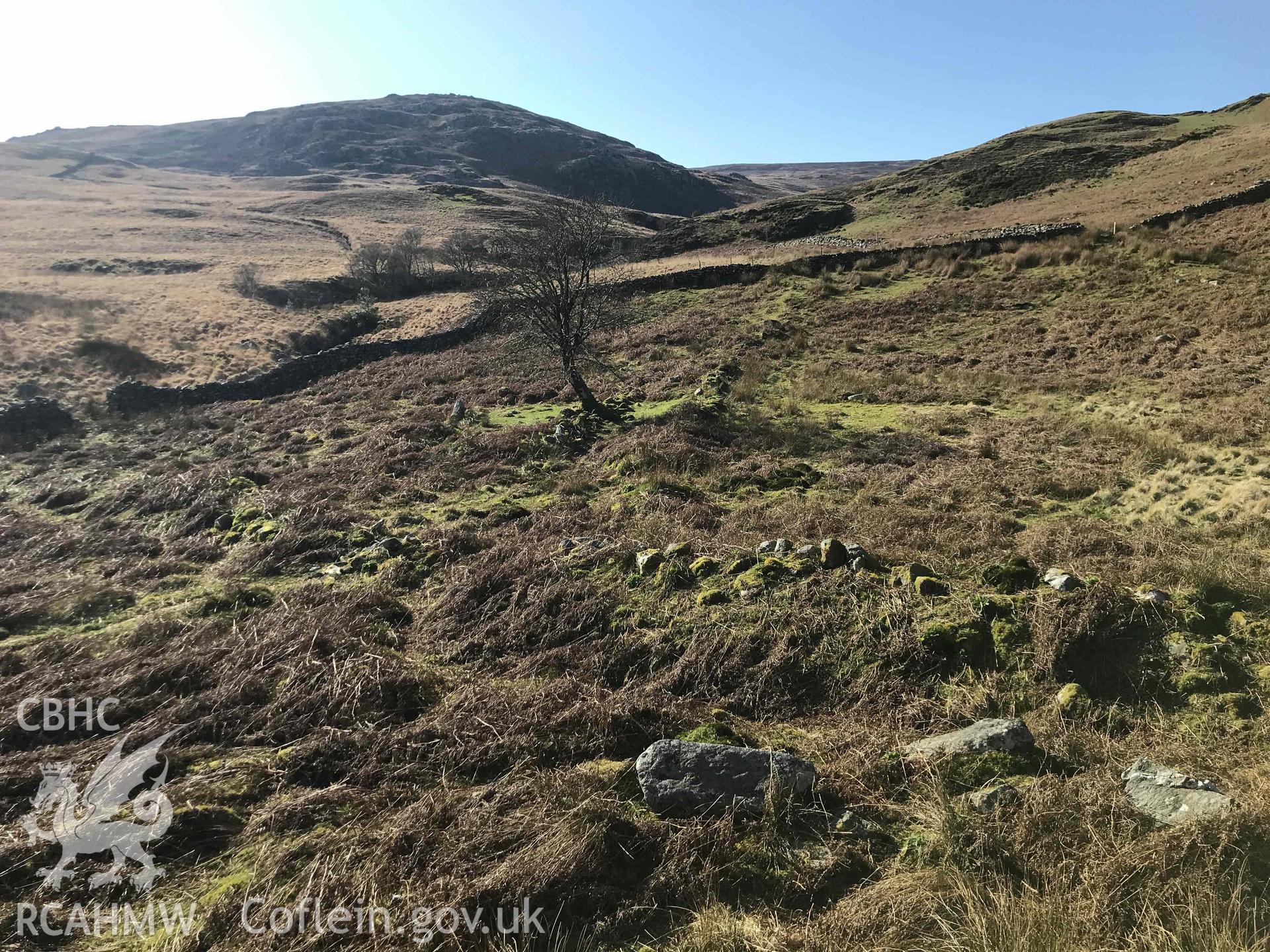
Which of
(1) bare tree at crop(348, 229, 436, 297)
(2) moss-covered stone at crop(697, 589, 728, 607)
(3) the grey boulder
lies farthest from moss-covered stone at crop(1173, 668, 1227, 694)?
(1) bare tree at crop(348, 229, 436, 297)

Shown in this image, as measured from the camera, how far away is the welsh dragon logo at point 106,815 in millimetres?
3746

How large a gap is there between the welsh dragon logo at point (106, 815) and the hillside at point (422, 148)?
124894 mm

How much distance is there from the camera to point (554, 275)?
714 inches

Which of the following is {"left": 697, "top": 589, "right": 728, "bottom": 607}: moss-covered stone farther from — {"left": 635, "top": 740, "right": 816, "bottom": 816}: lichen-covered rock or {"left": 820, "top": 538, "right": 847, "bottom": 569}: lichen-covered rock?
{"left": 635, "top": 740, "right": 816, "bottom": 816}: lichen-covered rock

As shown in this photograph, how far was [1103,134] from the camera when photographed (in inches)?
1993

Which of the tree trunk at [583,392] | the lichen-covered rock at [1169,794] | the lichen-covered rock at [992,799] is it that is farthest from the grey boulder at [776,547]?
the tree trunk at [583,392]

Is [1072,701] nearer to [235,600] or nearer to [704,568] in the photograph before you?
[704,568]

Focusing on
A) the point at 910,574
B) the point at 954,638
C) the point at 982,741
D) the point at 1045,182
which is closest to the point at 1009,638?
the point at 954,638

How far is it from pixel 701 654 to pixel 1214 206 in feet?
97.6

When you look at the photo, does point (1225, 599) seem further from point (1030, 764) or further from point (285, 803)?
point (285, 803)

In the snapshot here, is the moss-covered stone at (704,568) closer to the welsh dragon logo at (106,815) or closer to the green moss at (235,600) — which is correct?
the welsh dragon logo at (106,815)

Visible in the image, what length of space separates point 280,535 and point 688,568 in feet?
24.4

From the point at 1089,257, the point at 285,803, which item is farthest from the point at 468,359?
the point at 1089,257

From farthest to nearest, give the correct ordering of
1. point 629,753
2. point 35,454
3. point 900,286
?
point 900,286 < point 35,454 < point 629,753
